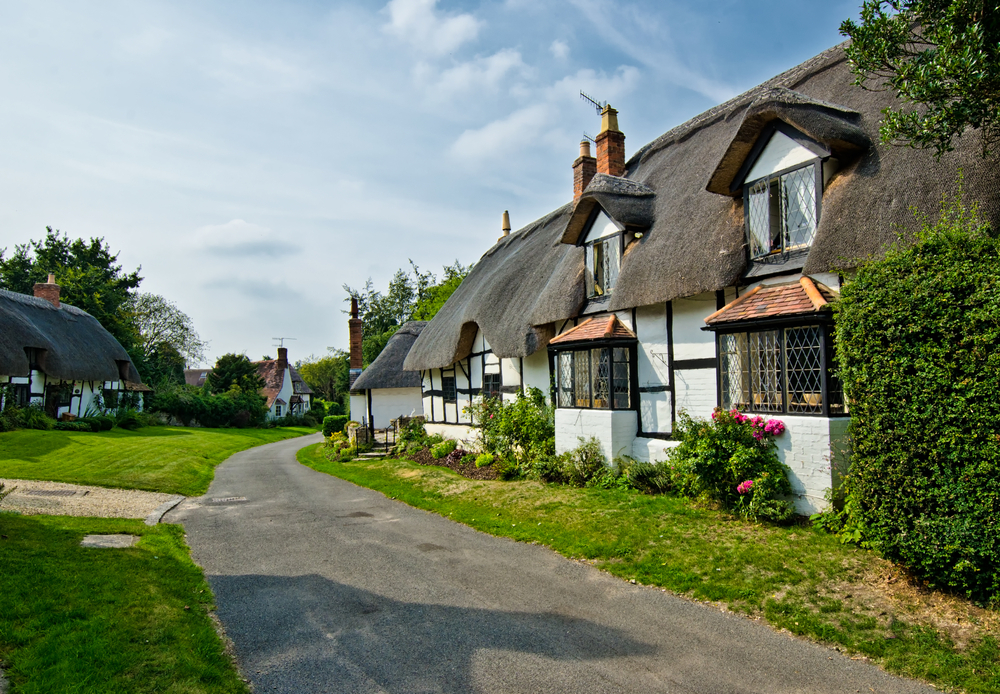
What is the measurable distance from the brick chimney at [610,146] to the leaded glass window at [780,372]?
7.53 metres

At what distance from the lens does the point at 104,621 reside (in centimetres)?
532

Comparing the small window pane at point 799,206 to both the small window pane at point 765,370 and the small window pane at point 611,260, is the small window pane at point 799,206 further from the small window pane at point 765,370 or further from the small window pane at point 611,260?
the small window pane at point 611,260

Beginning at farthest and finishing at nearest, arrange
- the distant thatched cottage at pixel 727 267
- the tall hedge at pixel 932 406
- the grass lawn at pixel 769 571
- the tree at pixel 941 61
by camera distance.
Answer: the distant thatched cottage at pixel 727 267
the tree at pixel 941 61
the tall hedge at pixel 932 406
the grass lawn at pixel 769 571

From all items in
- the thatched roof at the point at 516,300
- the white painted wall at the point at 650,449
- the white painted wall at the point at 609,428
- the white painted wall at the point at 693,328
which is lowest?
the white painted wall at the point at 650,449

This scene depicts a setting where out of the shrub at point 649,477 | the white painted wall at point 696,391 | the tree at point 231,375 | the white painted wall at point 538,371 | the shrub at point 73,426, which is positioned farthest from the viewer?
the tree at point 231,375

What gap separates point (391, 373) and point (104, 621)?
2099 cm

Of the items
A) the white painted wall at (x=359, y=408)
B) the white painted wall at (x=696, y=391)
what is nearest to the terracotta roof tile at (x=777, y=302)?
the white painted wall at (x=696, y=391)

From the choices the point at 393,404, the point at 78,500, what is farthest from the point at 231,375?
the point at 78,500

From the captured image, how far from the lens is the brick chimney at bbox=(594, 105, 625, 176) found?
15.5 metres

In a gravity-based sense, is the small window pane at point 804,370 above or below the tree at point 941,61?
below

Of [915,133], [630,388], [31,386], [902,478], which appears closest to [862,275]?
[915,133]

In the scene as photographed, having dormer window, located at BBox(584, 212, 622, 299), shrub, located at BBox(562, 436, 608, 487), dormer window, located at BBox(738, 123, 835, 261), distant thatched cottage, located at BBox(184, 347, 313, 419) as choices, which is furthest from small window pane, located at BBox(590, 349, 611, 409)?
distant thatched cottage, located at BBox(184, 347, 313, 419)

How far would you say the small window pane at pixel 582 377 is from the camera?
12.5m

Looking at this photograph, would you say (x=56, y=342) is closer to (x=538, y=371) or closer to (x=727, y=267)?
(x=538, y=371)
